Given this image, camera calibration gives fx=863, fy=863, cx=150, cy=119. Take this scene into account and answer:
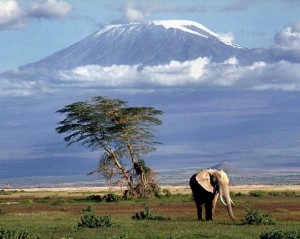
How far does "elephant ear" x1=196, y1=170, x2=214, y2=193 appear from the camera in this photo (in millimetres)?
40200

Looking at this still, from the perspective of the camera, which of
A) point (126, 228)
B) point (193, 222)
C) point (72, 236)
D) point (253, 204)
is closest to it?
point (72, 236)

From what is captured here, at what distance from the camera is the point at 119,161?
76812 millimetres

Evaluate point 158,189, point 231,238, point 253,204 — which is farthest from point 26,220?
Result: point 158,189

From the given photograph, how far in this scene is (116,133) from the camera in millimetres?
75500

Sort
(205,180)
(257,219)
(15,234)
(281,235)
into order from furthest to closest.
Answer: (205,180), (257,219), (15,234), (281,235)

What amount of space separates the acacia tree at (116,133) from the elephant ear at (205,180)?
31.6 metres

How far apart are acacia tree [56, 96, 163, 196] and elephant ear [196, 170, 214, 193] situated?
104ft

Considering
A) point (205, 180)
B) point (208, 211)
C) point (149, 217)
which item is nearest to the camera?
point (208, 211)

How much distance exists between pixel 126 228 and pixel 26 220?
29.4ft

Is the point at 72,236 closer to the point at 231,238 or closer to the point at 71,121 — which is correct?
the point at 231,238

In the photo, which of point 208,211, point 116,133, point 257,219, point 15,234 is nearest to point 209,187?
point 208,211

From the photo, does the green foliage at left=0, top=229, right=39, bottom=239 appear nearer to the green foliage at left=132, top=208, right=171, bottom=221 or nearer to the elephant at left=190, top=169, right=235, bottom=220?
the green foliage at left=132, top=208, right=171, bottom=221

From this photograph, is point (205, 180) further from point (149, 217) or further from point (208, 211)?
point (149, 217)

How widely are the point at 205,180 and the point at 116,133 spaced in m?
35.5
